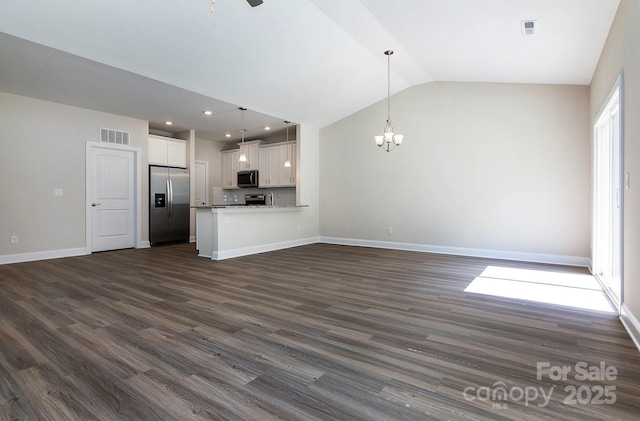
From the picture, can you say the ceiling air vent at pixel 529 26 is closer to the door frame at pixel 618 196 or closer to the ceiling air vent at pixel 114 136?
Result: the door frame at pixel 618 196

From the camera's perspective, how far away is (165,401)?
1.66 meters

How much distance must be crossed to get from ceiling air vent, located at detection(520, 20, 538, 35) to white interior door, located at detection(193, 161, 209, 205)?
7703 millimetres

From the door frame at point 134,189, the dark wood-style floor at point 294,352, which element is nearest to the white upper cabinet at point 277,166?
the door frame at point 134,189

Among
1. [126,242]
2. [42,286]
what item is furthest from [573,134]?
[126,242]

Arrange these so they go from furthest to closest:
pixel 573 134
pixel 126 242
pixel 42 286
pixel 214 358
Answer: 1. pixel 126 242
2. pixel 573 134
3. pixel 42 286
4. pixel 214 358

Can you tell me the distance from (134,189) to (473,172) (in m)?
6.99

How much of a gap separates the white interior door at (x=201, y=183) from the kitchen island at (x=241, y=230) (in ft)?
9.40

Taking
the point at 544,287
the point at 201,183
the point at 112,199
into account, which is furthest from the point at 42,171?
the point at 544,287

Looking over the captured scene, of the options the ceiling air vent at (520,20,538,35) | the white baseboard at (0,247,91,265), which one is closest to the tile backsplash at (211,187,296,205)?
the white baseboard at (0,247,91,265)

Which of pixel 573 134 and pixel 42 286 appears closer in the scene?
pixel 42 286

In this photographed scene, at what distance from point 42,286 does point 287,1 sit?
447 cm

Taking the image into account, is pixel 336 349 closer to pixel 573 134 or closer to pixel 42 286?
pixel 42 286

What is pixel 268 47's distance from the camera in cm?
450

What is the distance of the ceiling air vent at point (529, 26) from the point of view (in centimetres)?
355
